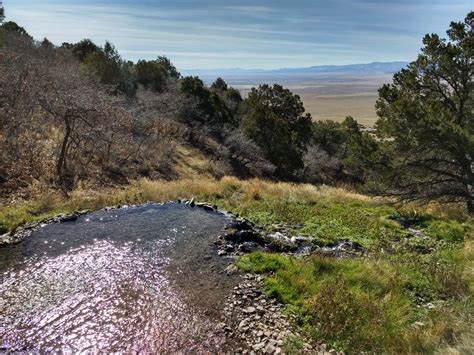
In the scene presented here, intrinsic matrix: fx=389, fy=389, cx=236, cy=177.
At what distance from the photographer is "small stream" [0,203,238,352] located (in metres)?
7.42

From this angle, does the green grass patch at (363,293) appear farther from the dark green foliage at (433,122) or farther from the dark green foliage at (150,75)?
the dark green foliage at (150,75)

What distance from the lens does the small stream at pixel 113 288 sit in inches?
292

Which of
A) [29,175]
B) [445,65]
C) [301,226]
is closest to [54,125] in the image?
[29,175]

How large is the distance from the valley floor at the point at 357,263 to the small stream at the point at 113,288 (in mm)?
1555

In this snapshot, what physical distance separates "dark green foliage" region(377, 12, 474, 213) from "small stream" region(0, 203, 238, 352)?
9.01 metres

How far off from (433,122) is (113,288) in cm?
1355

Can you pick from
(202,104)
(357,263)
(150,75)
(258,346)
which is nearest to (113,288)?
(258,346)

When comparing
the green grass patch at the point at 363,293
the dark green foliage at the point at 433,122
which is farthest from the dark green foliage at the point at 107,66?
the green grass patch at the point at 363,293

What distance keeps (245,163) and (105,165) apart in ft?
50.9

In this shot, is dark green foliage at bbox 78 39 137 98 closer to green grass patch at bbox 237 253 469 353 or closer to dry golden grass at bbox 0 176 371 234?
dry golden grass at bbox 0 176 371 234

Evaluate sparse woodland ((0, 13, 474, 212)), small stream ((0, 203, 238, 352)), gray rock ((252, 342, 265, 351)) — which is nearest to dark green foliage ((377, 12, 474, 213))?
sparse woodland ((0, 13, 474, 212))

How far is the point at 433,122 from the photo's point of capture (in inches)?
619

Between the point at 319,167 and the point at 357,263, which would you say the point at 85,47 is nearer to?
the point at 319,167

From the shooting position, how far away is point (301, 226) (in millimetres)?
15242
